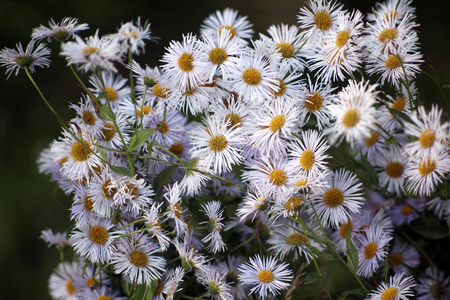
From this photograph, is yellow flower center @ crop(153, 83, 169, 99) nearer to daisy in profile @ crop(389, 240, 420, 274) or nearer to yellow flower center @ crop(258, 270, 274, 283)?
yellow flower center @ crop(258, 270, 274, 283)

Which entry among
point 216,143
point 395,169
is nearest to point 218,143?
point 216,143

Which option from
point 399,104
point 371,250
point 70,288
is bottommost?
point 70,288

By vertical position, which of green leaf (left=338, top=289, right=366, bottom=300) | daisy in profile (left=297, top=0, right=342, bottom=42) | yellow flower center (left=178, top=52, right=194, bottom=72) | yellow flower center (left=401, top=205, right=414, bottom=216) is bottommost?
green leaf (left=338, top=289, right=366, bottom=300)

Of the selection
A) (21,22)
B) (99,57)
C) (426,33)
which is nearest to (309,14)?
(99,57)

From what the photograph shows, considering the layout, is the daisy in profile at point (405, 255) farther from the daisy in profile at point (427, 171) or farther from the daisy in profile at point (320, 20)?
the daisy in profile at point (320, 20)

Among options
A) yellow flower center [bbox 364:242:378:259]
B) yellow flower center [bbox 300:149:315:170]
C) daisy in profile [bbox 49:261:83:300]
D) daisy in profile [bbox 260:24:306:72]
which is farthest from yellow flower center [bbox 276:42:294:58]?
daisy in profile [bbox 49:261:83:300]

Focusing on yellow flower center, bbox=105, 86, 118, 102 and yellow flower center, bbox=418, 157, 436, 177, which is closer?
yellow flower center, bbox=418, 157, 436, 177

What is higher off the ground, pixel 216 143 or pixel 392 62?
pixel 392 62

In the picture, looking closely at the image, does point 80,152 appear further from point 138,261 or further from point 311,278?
point 311,278
